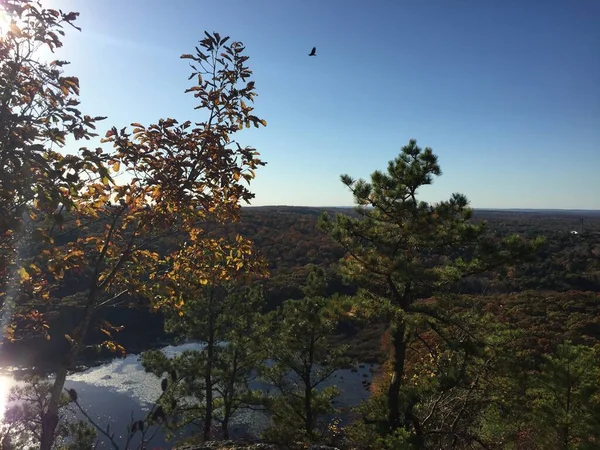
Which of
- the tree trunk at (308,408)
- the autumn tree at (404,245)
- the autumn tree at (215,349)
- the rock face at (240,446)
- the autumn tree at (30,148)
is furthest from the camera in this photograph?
the autumn tree at (215,349)

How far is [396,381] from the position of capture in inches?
369

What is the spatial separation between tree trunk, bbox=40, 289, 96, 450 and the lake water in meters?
18.7

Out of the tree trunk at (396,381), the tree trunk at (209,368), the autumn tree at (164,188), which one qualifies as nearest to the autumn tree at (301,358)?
the tree trunk at (209,368)

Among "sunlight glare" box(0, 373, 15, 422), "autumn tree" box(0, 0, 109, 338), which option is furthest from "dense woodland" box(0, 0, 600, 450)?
"sunlight glare" box(0, 373, 15, 422)

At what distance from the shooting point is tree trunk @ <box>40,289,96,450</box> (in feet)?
11.9

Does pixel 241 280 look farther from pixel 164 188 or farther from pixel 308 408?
pixel 308 408

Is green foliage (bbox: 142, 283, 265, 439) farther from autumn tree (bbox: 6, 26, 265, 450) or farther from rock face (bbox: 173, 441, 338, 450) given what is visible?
autumn tree (bbox: 6, 26, 265, 450)

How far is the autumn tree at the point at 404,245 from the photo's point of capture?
8.80 metres

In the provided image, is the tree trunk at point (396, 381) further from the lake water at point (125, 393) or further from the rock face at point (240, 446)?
the lake water at point (125, 393)

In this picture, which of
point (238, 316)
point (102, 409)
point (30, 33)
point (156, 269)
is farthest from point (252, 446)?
point (102, 409)

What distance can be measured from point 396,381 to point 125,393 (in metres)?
22.5

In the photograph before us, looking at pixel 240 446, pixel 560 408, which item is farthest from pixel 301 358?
pixel 560 408

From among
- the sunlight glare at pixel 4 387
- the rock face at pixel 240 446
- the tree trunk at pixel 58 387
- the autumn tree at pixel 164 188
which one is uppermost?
the autumn tree at pixel 164 188

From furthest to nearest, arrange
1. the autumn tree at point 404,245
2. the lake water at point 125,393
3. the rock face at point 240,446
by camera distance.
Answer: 1. the lake water at point 125,393
2. the autumn tree at point 404,245
3. the rock face at point 240,446
